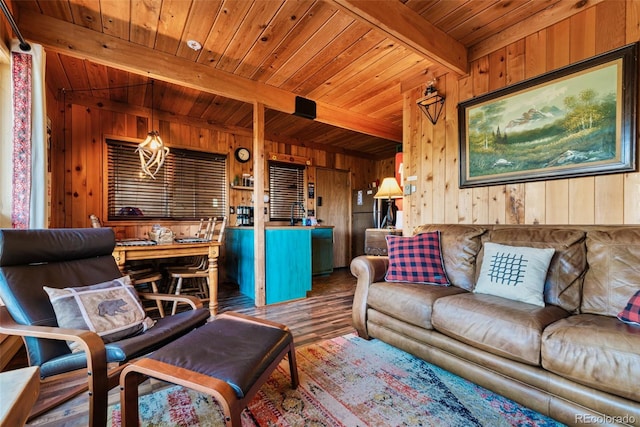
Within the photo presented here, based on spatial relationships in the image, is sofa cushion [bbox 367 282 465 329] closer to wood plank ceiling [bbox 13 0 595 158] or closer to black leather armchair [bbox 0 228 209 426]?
black leather armchair [bbox 0 228 209 426]

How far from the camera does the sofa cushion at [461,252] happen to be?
220 centimetres

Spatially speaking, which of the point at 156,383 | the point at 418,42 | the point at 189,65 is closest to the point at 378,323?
the point at 156,383

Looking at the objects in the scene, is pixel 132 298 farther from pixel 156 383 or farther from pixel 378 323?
pixel 378 323

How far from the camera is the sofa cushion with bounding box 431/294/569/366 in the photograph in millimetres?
1384

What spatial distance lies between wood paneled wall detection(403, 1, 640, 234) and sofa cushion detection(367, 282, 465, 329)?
99 centimetres

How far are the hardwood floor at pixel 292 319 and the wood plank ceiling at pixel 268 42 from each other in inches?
91.9

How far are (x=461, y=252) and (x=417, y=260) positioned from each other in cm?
36

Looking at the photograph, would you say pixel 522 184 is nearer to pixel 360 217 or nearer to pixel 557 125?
pixel 557 125

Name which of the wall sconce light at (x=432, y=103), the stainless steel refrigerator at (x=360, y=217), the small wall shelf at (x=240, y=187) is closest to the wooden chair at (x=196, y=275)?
the small wall shelf at (x=240, y=187)

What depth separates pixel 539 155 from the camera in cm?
226

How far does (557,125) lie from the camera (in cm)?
216

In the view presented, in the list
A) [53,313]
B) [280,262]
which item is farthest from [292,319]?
[53,313]

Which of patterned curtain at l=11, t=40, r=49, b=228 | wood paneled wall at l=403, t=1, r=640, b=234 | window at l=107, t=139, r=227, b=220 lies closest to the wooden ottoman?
patterned curtain at l=11, t=40, r=49, b=228

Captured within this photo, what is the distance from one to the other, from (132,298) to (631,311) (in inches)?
105
